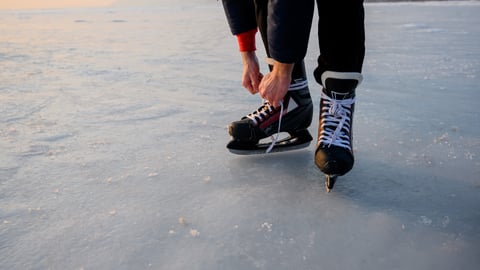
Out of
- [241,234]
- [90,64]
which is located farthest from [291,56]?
[90,64]

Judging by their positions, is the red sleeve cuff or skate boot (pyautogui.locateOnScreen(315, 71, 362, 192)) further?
the red sleeve cuff

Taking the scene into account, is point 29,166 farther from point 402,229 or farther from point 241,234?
point 402,229

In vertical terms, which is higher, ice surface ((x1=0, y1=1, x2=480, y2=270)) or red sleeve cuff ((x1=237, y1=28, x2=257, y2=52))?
red sleeve cuff ((x1=237, y1=28, x2=257, y2=52))

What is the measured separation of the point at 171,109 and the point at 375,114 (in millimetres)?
787

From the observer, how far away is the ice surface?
0.68 meters

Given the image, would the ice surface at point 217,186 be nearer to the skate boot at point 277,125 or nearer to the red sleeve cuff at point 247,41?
the skate boot at point 277,125

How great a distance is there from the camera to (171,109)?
1521mm

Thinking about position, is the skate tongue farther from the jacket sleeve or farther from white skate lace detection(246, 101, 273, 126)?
the jacket sleeve

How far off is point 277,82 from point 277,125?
243 millimetres

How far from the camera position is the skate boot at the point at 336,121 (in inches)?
35.1

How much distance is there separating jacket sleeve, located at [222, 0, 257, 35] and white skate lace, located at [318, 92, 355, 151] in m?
0.33

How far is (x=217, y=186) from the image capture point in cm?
93

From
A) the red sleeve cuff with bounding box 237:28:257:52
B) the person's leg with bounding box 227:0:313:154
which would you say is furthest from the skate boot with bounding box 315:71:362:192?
the red sleeve cuff with bounding box 237:28:257:52

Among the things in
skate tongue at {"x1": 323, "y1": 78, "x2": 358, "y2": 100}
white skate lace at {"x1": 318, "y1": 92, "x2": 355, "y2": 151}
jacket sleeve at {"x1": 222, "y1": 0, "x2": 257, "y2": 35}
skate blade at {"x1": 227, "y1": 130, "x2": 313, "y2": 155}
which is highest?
jacket sleeve at {"x1": 222, "y1": 0, "x2": 257, "y2": 35}
